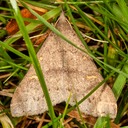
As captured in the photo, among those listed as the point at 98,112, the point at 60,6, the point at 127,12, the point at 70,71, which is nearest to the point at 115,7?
the point at 127,12

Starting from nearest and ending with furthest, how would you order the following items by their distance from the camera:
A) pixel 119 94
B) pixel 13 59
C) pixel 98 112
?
1. pixel 98 112
2. pixel 119 94
3. pixel 13 59

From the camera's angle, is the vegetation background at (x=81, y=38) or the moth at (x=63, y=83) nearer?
the moth at (x=63, y=83)

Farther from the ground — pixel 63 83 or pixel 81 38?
pixel 81 38

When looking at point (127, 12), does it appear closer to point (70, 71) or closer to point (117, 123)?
point (70, 71)

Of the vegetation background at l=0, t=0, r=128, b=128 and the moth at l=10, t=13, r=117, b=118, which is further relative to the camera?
the vegetation background at l=0, t=0, r=128, b=128

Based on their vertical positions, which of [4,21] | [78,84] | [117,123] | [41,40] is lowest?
[117,123]
